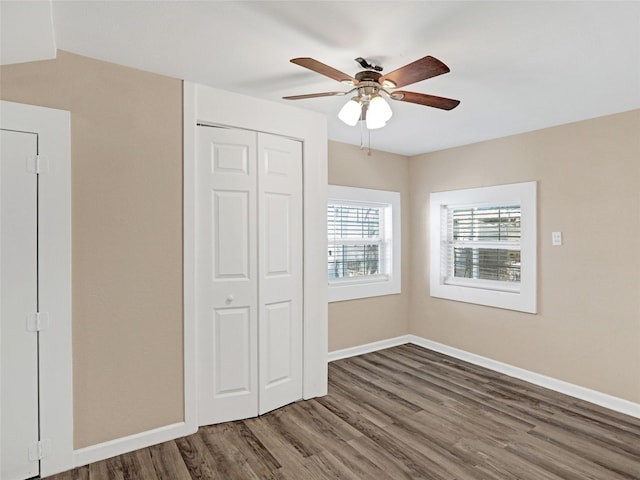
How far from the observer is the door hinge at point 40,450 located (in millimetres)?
2039

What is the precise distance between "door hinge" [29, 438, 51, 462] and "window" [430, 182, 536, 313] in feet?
12.7

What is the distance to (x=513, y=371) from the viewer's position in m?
3.66

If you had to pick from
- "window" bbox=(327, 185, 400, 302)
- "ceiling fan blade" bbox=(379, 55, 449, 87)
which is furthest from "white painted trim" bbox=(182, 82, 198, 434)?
"window" bbox=(327, 185, 400, 302)

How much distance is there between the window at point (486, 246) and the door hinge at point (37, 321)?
3.84m

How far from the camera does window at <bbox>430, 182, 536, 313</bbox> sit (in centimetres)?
359

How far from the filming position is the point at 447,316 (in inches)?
170

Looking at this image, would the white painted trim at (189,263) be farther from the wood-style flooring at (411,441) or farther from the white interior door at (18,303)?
the white interior door at (18,303)

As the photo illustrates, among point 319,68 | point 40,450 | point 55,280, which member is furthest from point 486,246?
point 40,450

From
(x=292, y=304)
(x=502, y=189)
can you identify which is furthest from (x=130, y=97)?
(x=502, y=189)

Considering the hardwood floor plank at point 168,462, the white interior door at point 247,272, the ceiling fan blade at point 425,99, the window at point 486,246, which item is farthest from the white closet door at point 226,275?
the window at point 486,246

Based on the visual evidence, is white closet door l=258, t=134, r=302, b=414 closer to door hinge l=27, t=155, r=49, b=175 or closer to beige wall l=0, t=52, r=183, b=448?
beige wall l=0, t=52, r=183, b=448

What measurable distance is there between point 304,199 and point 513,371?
2.77m

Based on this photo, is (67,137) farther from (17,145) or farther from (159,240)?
(159,240)

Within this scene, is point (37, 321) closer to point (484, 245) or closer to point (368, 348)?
point (368, 348)
